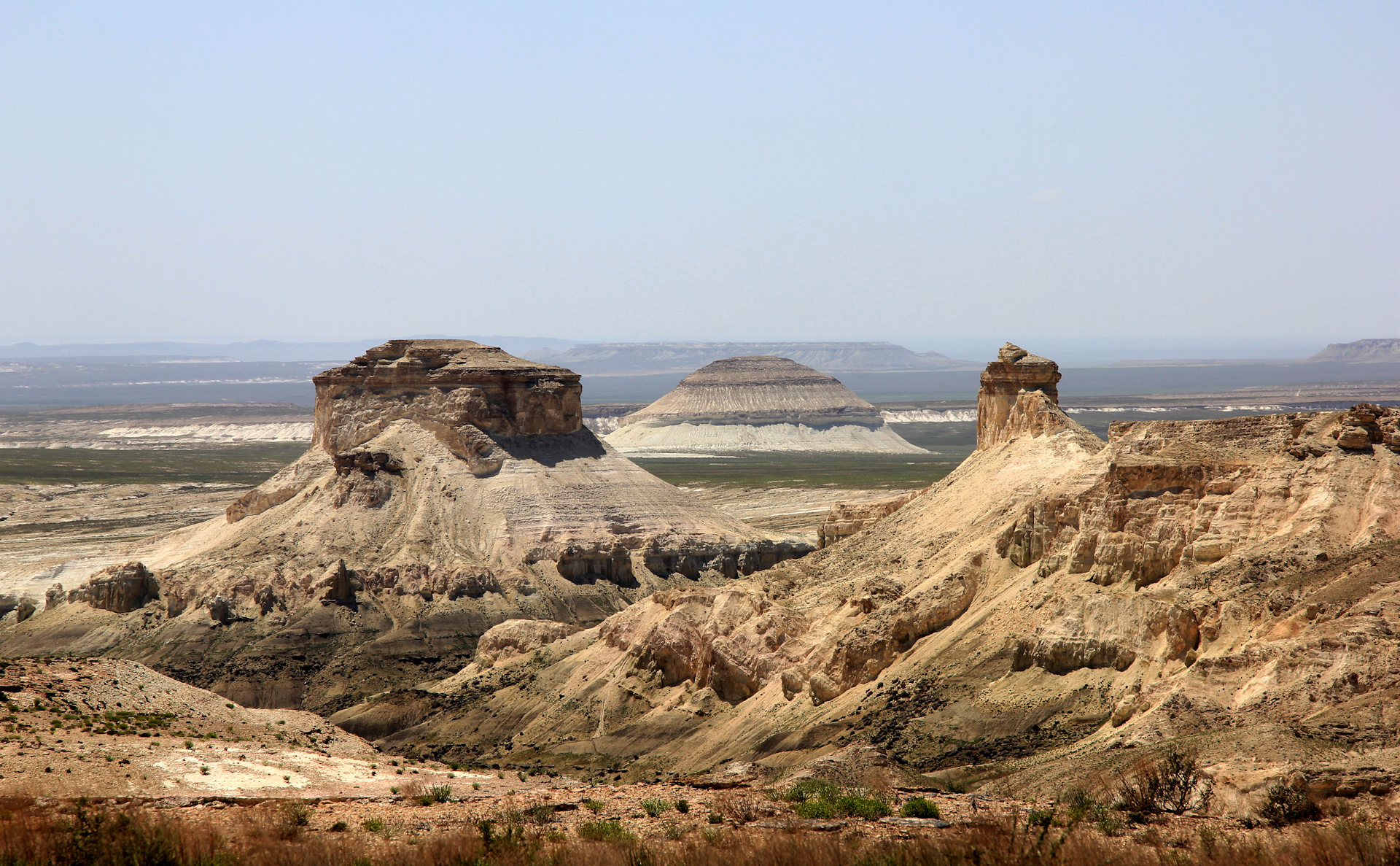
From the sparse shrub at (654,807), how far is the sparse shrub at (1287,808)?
7.77 metres

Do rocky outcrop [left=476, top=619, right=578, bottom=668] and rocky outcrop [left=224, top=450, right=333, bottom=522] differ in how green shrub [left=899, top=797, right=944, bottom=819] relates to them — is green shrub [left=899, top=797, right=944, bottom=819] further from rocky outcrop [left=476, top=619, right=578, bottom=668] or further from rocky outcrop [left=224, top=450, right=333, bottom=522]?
rocky outcrop [left=224, top=450, right=333, bottom=522]

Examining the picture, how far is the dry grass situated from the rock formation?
14008 cm

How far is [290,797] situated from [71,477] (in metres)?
112

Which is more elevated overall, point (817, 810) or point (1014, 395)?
point (1014, 395)

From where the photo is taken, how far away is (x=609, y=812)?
733 inches

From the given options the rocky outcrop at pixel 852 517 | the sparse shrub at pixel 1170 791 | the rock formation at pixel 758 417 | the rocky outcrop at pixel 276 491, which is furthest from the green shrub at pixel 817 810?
the rock formation at pixel 758 417

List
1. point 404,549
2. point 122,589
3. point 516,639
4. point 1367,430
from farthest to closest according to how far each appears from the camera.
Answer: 1. point 404,549
2. point 122,589
3. point 516,639
4. point 1367,430

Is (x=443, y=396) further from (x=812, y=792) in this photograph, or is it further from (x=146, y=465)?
(x=146, y=465)

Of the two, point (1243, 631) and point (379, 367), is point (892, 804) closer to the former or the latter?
point (1243, 631)

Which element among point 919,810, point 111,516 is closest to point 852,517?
point 919,810

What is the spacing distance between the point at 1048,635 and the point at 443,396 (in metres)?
43.3

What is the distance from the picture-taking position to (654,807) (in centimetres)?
1844

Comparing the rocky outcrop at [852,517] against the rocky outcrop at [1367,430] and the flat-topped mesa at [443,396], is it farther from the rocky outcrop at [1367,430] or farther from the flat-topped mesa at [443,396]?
the flat-topped mesa at [443,396]

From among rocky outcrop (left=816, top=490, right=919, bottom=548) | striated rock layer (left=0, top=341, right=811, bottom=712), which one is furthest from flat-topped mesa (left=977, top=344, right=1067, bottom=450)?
striated rock layer (left=0, top=341, right=811, bottom=712)
